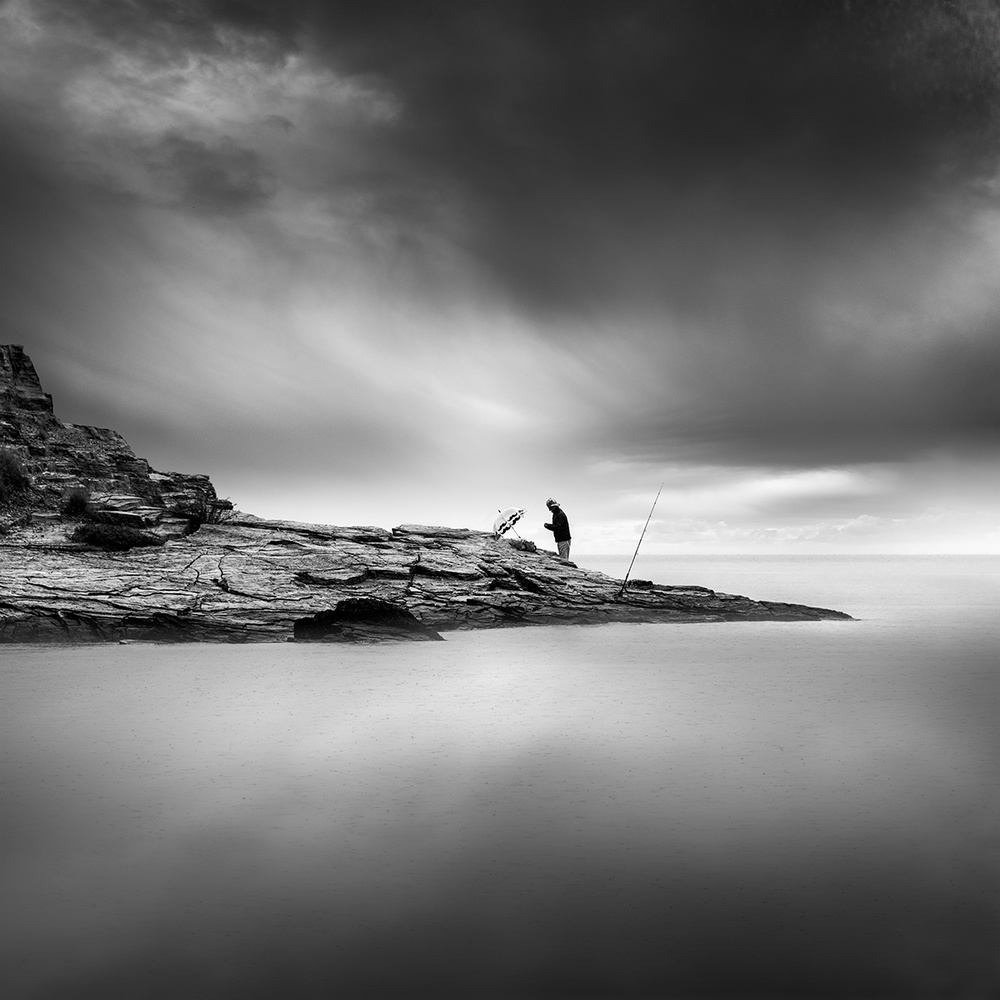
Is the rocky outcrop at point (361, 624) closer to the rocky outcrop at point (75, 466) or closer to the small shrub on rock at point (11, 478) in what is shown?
the rocky outcrop at point (75, 466)

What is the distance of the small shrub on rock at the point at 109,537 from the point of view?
2588 centimetres

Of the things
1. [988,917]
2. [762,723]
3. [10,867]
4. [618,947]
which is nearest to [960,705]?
[762,723]

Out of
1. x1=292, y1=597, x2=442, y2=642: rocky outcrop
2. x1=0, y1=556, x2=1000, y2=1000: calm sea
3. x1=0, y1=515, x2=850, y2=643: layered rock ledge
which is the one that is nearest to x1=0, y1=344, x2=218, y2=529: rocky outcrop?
x1=0, y1=515, x2=850, y2=643: layered rock ledge

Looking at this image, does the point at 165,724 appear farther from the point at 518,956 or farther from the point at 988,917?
the point at 988,917

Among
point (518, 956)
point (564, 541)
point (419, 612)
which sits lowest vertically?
point (518, 956)

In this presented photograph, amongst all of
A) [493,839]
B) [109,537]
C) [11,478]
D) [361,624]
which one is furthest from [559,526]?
[493,839]

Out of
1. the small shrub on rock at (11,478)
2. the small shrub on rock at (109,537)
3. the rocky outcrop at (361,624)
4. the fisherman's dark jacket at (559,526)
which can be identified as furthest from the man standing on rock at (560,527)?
the small shrub on rock at (11,478)

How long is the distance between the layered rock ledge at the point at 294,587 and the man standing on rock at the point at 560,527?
913 millimetres

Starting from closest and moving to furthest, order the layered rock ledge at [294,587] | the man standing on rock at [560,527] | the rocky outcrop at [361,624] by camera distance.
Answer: the layered rock ledge at [294,587], the rocky outcrop at [361,624], the man standing on rock at [560,527]

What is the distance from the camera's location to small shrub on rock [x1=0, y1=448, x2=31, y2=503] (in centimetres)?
2691

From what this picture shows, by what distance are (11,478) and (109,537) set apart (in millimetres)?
4399

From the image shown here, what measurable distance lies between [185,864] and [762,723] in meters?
9.59

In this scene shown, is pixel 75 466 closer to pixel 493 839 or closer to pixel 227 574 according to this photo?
pixel 227 574

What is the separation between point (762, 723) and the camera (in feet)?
47.0
